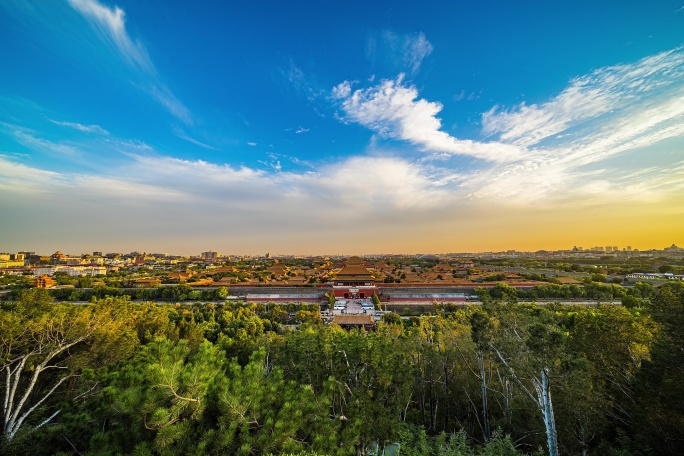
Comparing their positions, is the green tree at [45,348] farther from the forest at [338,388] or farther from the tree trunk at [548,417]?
the tree trunk at [548,417]

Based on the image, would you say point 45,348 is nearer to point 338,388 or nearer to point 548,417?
point 338,388

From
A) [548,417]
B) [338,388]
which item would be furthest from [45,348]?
[548,417]

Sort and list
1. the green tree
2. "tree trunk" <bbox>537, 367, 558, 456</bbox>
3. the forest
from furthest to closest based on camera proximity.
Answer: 1. the green tree
2. "tree trunk" <bbox>537, 367, 558, 456</bbox>
3. the forest

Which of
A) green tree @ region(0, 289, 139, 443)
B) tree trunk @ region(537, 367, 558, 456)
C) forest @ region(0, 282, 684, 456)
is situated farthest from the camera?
green tree @ region(0, 289, 139, 443)

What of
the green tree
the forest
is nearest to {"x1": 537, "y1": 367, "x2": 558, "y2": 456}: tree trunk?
the forest

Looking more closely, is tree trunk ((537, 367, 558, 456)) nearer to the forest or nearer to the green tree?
the forest

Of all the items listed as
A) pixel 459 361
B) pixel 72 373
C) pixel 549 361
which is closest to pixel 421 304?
pixel 459 361

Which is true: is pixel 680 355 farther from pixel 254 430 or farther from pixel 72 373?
pixel 72 373

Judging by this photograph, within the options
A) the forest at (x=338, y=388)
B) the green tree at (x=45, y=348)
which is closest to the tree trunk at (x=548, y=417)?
the forest at (x=338, y=388)
